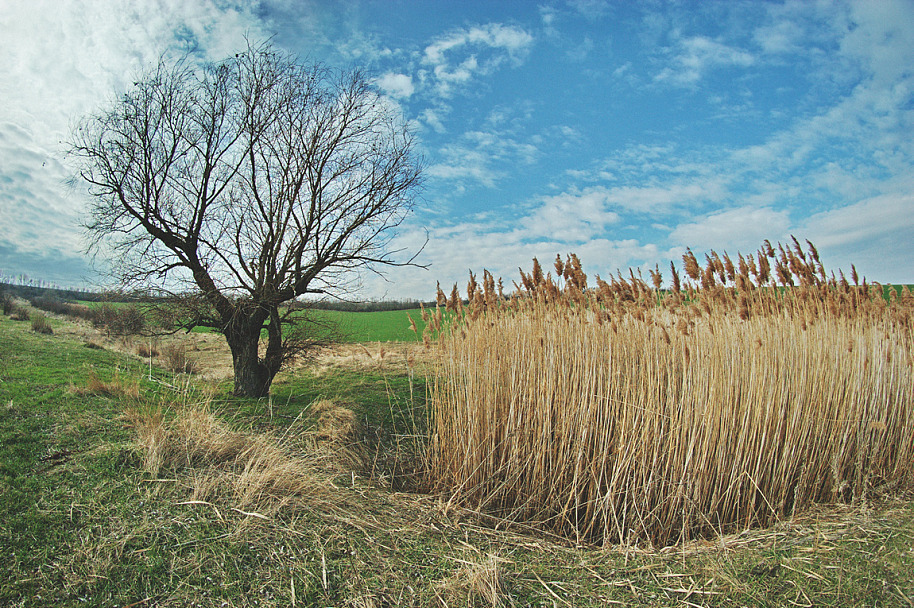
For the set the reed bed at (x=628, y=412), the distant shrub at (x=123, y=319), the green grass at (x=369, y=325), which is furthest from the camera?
the green grass at (x=369, y=325)

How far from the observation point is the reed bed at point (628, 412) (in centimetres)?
373

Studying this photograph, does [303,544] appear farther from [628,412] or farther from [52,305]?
[52,305]

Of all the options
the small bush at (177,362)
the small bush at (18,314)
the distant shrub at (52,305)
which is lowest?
the small bush at (177,362)

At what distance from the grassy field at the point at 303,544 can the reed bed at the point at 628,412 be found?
293 millimetres

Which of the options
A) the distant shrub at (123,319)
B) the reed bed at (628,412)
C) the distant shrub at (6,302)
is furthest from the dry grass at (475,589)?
the distant shrub at (6,302)

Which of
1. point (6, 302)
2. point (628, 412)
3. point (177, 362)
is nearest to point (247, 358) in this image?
point (177, 362)

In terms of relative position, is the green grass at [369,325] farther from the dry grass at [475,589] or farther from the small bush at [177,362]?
the small bush at [177,362]

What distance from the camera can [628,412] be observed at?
3.78 meters

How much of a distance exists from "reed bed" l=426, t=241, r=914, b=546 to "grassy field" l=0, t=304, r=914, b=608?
0.29 meters

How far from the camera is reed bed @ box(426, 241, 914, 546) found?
12.2ft

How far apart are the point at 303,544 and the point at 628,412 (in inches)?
102

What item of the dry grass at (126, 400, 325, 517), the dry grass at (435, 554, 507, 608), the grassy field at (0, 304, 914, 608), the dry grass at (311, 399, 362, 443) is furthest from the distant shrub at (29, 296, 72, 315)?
the dry grass at (435, 554, 507, 608)

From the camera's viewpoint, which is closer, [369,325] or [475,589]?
[475,589]

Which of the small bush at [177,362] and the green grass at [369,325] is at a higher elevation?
the green grass at [369,325]
